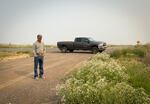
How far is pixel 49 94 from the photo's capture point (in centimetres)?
1376

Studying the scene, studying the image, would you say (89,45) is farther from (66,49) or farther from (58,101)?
(58,101)

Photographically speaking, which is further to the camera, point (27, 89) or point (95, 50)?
point (95, 50)

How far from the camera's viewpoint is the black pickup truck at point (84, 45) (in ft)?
141

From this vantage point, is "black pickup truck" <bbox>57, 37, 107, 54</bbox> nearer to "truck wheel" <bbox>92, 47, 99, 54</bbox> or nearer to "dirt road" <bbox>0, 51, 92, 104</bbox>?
"truck wheel" <bbox>92, 47, 99, 54</bbox>

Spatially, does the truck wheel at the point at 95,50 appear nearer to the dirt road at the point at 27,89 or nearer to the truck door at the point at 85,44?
the truck door at the point at 85,44

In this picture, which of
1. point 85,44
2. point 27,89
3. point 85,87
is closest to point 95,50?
point 85,44

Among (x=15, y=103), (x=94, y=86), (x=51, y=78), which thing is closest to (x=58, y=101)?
(x=15, y=103)

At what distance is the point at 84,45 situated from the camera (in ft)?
145

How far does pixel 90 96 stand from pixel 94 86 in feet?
2.20

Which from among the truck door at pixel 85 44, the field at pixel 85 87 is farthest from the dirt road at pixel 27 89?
the truck door at pixel 85 44

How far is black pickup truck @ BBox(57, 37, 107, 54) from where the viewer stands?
43.0 meters

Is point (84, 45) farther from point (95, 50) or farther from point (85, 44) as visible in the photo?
point (95, 50)

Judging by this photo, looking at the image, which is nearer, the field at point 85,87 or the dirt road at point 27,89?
the field at point 85,87

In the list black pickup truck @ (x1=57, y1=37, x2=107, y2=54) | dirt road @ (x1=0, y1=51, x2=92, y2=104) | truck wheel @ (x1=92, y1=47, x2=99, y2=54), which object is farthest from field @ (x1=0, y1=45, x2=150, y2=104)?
black pickup truck @ (x1=57, y1=37, x2=107, y2=54)
